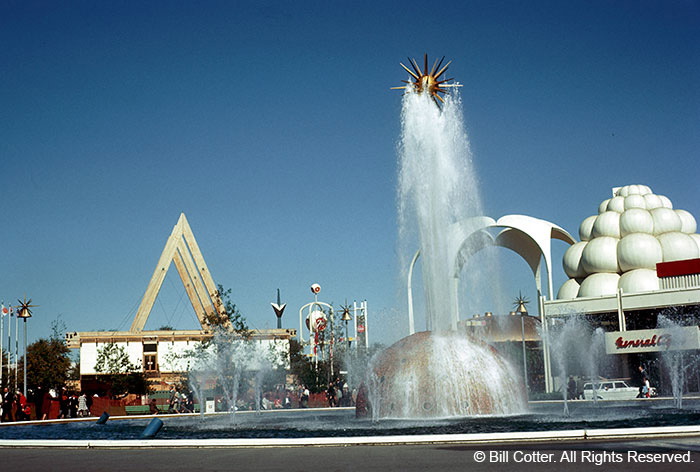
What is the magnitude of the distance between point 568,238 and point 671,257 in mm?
9570

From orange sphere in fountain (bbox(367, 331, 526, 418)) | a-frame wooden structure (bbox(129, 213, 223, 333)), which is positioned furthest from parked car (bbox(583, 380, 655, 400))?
a-frame wooden structure (bbox(129, 213, 223, 333))

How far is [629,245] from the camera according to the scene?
198 feet

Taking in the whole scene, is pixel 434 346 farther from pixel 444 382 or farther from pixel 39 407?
pixel 39 407

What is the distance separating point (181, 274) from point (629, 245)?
41.7m

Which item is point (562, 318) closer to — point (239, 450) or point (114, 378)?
point (114, 378)

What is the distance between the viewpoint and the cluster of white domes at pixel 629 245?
59.2 meters

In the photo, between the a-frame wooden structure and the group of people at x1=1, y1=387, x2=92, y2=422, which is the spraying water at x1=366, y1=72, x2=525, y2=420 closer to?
the group of people at x1=1, y1=387, x2=92, y2=422

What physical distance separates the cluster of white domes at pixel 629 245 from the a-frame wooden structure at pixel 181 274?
33829mm

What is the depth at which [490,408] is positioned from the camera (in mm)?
17141

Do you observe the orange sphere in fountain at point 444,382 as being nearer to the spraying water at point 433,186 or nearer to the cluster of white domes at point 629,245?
the spraying water at point 433,186

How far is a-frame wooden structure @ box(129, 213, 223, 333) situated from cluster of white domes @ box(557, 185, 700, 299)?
111 ft

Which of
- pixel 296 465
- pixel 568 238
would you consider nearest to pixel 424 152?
pixel 296 465

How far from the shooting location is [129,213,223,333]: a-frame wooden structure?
76812 mm

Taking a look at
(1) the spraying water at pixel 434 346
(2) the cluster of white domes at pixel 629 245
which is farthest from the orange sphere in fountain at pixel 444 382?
(2) the cluster of white domes at pixel 629 245
